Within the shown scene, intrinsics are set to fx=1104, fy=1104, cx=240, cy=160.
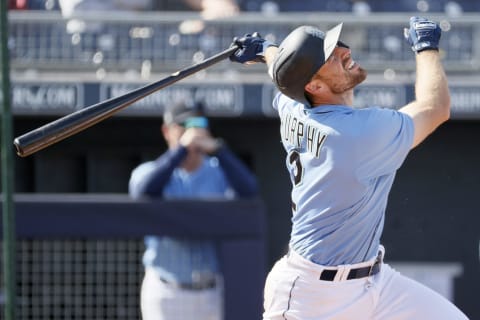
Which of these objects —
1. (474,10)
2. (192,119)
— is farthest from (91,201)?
(474,10)

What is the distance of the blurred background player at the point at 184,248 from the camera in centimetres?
591

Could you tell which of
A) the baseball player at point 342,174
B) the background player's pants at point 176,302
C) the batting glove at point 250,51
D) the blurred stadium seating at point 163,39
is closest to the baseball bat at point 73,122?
the batting glove at point 250,51

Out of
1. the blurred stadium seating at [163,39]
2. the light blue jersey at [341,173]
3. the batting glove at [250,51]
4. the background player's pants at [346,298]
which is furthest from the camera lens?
the blurred stadium seating at [163,39]

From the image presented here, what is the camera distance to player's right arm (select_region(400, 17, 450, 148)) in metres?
3.56

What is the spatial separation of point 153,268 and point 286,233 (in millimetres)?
1775

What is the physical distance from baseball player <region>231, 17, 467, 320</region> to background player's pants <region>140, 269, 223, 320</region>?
216cm

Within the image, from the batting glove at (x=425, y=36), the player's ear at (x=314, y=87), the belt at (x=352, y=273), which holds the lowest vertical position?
the belt at (x=352, y=273)

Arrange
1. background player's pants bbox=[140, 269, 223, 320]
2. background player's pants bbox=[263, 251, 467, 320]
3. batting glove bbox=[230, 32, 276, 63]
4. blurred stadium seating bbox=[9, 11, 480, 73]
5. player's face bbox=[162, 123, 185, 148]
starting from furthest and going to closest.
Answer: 1. blurred stadium seating bbox=[9, 11, 480, 73]
2. player's face bbox=[162, 123, 185, 148]
3. background player's pants bbox=[140, 269, 223, 320]
4. batting glove bbox=[230, 32, 276, 63]
5. background player's pants bbox=[263, 251, 467, 320]

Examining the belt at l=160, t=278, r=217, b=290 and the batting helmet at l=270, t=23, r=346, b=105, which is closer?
the batting helmet at l=270, t=23, r=346, b=105

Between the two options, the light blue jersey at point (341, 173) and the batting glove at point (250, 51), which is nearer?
the light blue jersey at point (341, 173)

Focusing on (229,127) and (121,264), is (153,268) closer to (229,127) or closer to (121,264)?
(121,264)

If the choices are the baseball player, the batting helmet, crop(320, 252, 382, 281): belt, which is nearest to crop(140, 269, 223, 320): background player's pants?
the baseball player

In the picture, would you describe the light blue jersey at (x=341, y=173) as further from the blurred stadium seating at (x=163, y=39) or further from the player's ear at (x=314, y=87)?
the blurred stadium seating at (x=163, y=39)

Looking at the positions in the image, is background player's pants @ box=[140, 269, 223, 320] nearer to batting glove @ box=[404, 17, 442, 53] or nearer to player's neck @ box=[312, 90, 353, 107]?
player's neck @ box=[312, 90, 353, 107]
